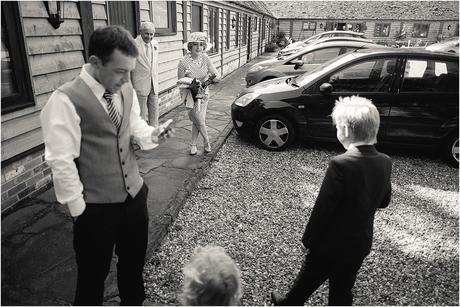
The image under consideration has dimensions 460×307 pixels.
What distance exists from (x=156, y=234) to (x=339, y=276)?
1774mm

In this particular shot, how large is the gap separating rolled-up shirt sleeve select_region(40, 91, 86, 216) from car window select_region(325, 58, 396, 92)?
452cm

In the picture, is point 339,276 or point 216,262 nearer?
point 216,262

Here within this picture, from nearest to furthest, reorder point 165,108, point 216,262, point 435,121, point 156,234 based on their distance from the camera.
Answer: point 216,262 → point 156,234 → point 435,121 → point 165,108

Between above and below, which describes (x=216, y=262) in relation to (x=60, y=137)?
below

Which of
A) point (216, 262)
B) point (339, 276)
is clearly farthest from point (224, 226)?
point (216, 262)

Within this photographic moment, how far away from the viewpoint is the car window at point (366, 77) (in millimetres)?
5121

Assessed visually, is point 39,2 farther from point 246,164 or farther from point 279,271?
point 279,271

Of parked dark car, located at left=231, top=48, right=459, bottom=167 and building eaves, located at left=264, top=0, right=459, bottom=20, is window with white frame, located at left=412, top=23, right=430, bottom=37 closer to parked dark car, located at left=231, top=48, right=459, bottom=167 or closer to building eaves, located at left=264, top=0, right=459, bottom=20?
building eaves, located at left=264, top=0, right=459, bottom=20

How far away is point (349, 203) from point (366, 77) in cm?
398

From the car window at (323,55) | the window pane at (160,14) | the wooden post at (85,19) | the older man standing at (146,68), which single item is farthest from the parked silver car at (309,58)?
the wooden post at (85,19)

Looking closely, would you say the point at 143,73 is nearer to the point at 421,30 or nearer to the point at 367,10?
the point at 367,10

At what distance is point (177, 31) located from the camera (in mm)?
7844

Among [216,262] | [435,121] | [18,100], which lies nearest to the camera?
[216,262]

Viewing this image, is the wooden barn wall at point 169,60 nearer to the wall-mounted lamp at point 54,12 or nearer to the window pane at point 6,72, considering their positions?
the wall-mounted lamp at point 54,12
